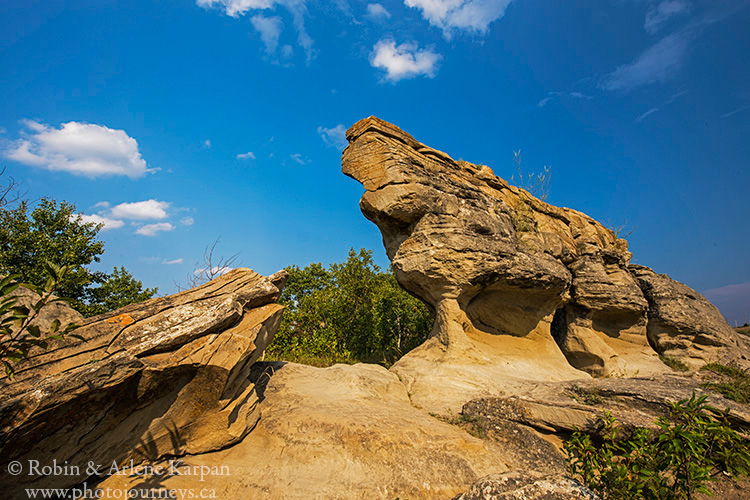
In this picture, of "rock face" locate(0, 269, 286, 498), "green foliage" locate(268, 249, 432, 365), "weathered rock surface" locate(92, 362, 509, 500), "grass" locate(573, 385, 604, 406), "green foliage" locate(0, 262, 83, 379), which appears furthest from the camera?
"green foliage" locate(268, 249, 432, 365)

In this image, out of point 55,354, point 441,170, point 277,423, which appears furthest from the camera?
point 441,170

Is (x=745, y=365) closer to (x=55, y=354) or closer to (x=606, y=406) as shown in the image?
(x=606, y=406)

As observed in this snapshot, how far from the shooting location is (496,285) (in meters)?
9.89

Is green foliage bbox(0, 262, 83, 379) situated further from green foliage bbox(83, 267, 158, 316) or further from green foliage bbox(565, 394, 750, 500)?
green foliage bbox(83, 267, 158, 316)

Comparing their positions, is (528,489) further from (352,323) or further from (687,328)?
(687,328)

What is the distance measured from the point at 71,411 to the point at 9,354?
1.57 meters

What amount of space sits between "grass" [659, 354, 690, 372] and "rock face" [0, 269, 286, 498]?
13678 mm

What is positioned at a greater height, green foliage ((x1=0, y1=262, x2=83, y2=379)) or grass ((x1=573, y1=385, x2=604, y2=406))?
green foliage ((x1=0, y1=262, x2=83, y2=379))

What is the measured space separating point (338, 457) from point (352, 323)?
10514 mm

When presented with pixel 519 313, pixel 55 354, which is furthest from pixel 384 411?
pixel 519 313

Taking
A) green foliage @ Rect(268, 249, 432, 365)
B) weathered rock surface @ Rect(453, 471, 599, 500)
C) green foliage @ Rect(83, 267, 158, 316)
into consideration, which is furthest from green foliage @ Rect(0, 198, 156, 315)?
weathered rock surface @ Rect(453, 471, 599, 500)

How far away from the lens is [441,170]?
414 inches

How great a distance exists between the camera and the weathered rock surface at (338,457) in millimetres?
4117

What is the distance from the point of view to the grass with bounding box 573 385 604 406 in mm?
5832
